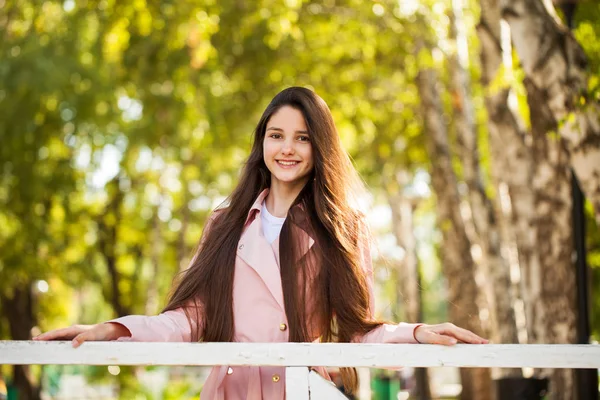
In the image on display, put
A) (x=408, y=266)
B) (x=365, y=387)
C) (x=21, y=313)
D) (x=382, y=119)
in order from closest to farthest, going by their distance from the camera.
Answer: (x=382, y=119) < (x=408, y=266) < (x=21, y=313) < (x=365, y=387)

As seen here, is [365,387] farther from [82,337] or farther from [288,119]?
[82,337]

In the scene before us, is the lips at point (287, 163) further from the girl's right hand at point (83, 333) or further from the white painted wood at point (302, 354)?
the white painted wood at point (302, 354)

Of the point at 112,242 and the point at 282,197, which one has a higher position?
the point at 282,197

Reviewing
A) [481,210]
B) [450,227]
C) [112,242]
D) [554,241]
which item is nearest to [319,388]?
[554,241]

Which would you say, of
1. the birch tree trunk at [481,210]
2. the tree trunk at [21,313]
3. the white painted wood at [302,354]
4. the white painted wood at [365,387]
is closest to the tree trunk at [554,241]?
the birch tree trunk at [481,210]

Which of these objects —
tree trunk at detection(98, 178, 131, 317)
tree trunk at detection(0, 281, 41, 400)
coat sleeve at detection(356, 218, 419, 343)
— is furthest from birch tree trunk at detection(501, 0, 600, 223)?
tree trunk at detection(98, 178, 131, 317)

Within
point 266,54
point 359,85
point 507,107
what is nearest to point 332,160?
point 507,107

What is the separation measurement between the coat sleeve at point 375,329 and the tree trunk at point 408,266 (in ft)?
48.2

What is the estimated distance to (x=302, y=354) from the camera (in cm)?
284

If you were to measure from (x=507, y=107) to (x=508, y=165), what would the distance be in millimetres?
613

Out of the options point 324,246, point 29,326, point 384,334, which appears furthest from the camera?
point 29,326

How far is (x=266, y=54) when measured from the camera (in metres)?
17.2

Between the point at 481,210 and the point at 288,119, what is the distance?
1003cm

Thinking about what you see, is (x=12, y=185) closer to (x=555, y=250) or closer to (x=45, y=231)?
(x=45, y=231)
